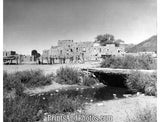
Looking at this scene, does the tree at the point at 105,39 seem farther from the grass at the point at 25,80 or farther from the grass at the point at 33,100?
the grass at the point at 25,80

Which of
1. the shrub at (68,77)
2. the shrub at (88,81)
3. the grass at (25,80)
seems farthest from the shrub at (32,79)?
the shrub at (88,81)

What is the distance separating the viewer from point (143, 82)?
751 cm

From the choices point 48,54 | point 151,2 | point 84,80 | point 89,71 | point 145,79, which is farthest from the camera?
point 48,54

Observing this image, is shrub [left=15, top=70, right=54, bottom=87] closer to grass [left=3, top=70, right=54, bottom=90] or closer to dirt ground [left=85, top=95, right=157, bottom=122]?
grass [left=3, top=70, right=54, bottom=90]

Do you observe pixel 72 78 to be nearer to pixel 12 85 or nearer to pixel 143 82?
pixel 12 85

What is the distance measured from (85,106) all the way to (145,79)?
3333mm

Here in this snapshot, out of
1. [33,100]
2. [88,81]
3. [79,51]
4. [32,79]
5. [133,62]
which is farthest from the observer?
[79,51]

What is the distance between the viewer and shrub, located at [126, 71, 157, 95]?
6.76 metres

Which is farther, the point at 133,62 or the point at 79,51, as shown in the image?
the point at 79,51

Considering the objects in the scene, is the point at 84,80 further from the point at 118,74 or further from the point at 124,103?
the point at 124,103

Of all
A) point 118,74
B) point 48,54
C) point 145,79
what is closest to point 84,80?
point 118,74

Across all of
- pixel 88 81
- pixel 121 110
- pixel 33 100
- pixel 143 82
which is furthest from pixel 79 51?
pixel 121 110

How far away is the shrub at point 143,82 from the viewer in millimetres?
6757

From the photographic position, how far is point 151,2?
4.48 m
